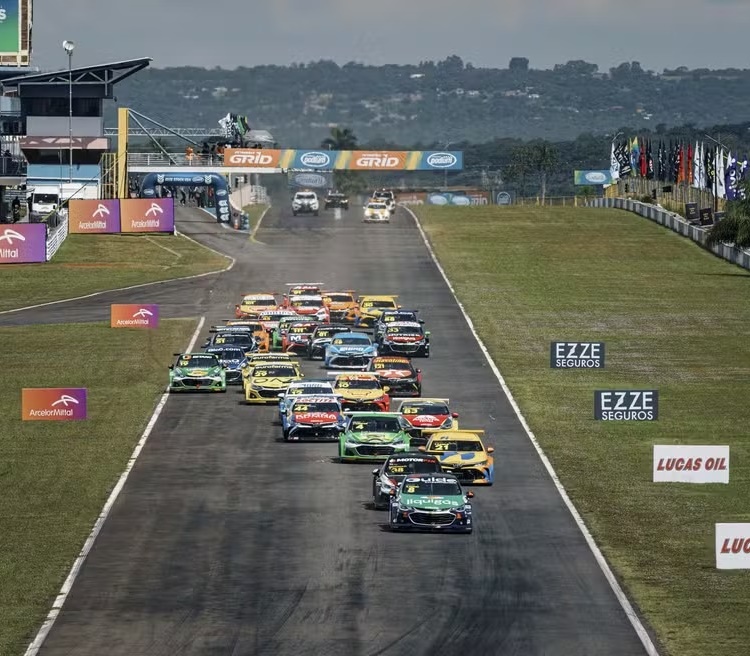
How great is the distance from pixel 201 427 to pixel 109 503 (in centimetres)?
1134

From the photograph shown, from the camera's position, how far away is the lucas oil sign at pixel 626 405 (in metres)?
50.6

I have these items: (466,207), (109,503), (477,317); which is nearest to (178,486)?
(109,503)

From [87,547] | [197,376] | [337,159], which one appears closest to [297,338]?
[197,376]

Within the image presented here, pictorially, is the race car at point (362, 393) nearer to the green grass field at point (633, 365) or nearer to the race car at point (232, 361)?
the green grass field at point (633, 365)

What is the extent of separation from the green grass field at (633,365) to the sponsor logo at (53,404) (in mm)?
13418

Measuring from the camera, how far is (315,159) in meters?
138

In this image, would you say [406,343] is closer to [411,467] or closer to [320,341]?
[320,341]

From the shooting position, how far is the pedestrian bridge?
449 ft

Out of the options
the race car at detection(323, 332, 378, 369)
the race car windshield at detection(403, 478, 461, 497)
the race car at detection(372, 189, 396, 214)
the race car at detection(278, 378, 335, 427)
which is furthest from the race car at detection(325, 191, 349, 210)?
the race car windshield at detection(403, 478, 461, 497)

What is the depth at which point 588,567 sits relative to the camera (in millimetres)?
32938

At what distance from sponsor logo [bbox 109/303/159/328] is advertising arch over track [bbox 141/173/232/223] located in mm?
50546

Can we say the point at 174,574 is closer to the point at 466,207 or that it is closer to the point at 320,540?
the point at 320,540

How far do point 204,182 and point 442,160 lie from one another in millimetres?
22347

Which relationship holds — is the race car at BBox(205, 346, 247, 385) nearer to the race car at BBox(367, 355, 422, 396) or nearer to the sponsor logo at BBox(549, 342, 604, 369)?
the race car at BBox(367, 355, 422, 396)
